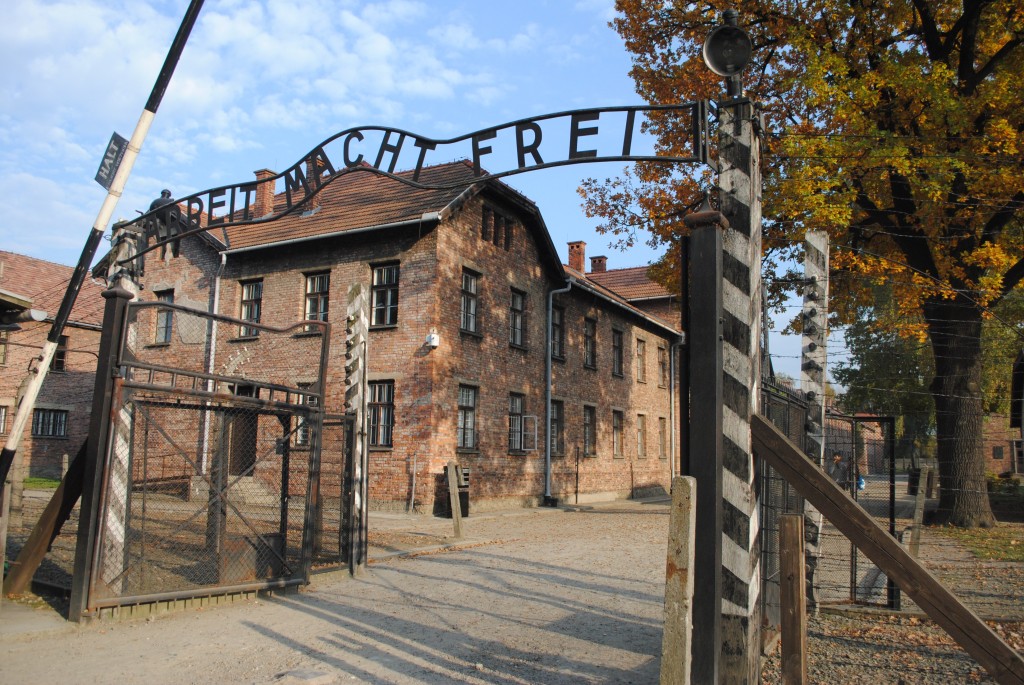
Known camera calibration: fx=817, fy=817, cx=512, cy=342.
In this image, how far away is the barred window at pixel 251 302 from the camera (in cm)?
2345

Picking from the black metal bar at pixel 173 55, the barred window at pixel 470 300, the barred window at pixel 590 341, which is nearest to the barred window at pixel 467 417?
the barred window at pixel 470 300

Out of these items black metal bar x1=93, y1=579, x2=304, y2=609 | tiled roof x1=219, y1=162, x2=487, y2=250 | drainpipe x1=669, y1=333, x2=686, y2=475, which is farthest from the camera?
drainpipe x1=669, y1=333, x2=686, y2=475

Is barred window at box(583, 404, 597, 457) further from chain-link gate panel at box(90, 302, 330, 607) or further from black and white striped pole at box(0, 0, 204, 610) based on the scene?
black and white striped pole at box(0, 0, 204, 610)

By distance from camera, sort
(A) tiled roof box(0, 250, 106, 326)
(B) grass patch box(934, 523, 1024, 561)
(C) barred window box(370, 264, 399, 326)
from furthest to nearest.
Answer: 1. (A) tiled roof box(0, 250, 106, 326)
2. (C) barred window box(370, 264, 399, 326)
3. (B) grass patch box(934, 523, 1024, 561)

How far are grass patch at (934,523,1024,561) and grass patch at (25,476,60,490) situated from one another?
23.2 metres

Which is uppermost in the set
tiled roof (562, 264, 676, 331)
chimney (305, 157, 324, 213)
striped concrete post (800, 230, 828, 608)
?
tiled roof (562, 264, 676, 331)

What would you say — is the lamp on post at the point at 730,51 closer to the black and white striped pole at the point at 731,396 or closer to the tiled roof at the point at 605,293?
the black and white striped pole at the point at 731,396

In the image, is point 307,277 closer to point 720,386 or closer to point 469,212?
point 469,212

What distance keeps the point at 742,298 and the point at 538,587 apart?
587 cm

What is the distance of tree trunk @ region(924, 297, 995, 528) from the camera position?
1720 cm

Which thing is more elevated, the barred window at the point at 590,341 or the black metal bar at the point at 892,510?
the barred window at the point at 590,341

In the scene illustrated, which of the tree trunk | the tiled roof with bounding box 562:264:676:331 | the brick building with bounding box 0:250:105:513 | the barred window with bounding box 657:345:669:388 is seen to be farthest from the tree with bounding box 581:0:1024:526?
the brick building with bounding box 0:250:105:513

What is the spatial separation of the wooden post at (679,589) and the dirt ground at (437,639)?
2.25 meters

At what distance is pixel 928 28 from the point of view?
16672 millimetres
